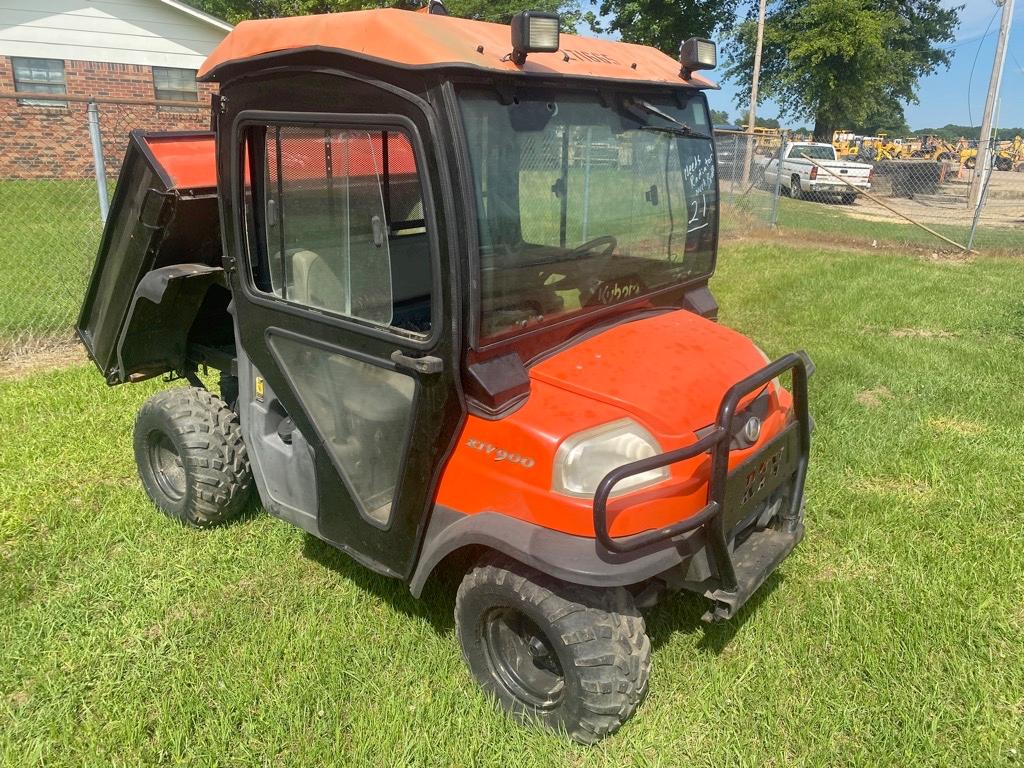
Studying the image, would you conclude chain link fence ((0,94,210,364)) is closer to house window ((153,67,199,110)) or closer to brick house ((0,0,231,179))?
brick house ((0,0,231,179))

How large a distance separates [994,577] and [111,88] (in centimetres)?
1786

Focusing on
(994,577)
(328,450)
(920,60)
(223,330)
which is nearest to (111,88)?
(223,330)

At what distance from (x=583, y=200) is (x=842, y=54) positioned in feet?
95.2

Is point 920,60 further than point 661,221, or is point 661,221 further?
point 920,60

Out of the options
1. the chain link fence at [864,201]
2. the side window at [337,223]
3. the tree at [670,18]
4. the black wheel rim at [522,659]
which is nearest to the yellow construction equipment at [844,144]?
the chain link fence at [864,201]

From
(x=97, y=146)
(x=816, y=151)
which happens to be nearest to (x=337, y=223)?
(x=97, y=146)

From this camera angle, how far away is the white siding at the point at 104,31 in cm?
1508

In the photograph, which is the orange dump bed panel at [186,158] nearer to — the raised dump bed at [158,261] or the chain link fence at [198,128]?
the raised dump bed at [158,261]

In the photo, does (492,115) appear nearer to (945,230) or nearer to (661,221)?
(661,221)

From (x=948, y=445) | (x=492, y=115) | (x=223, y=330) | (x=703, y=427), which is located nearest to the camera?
(x=492, y=115)

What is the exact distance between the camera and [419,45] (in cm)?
206

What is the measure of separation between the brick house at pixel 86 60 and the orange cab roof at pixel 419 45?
12.9 metres

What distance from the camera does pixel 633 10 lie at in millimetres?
25891

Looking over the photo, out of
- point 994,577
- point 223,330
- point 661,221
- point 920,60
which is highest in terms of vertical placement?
point 920,60
